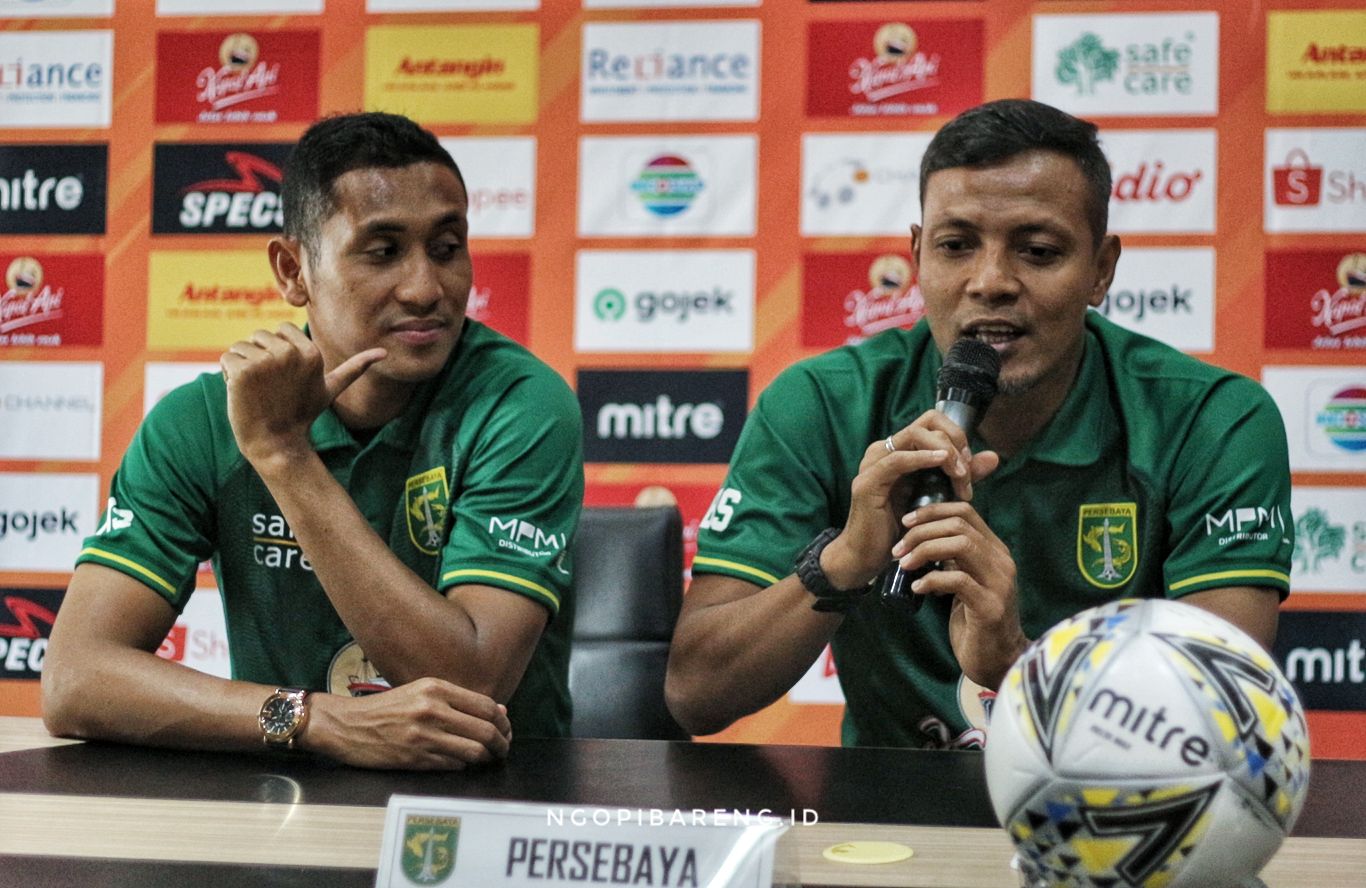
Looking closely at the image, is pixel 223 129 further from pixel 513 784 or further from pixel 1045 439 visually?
pixel 513 784

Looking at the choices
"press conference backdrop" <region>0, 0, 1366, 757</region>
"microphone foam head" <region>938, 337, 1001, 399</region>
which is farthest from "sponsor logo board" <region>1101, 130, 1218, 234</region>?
"microphone foam head" <region>938, 337, 1001, 399</region>

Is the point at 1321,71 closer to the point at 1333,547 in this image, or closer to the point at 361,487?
the point at 1333,547

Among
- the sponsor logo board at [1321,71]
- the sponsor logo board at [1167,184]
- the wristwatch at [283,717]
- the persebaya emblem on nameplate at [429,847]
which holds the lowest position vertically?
the wristwatch at [283,717]

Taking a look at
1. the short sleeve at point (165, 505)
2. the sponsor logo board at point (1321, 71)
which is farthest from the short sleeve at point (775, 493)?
the sponsor logo board at point (1321, 71)

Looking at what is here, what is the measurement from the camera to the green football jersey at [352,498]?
1793 millimetres

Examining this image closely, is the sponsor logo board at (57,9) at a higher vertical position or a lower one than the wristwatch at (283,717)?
higher

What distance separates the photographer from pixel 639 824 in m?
0.83

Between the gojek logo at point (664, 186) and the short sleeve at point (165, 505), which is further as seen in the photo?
the gojek logo at point (664, 186)

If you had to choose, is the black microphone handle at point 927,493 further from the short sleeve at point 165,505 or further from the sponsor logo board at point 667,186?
the sponsor logo board at point 667,186

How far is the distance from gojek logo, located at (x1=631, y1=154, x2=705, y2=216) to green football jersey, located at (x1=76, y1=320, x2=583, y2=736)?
54.4 inches

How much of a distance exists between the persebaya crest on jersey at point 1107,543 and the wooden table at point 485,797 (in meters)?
0.34

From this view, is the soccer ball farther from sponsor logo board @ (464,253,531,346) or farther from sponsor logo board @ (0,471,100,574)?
sponsor logo board @ (0,471,100,574)

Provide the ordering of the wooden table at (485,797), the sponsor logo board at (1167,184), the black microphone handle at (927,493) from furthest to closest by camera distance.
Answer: the sponsor logo board at (1167,184) → the black microphone handle at (927,493) → the wooden table at (485,797)

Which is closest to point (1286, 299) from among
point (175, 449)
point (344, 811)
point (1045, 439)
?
point (1045, 439)
